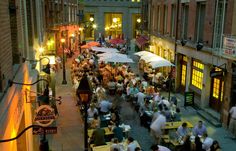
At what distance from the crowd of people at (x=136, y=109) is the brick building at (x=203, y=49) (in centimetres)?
207

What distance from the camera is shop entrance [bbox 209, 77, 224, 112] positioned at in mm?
16547

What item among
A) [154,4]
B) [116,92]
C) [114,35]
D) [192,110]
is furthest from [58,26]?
[114,35]

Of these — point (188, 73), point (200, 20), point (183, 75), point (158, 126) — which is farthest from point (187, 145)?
point (183, 75)

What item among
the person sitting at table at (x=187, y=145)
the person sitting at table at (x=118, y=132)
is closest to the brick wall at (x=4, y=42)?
the person sitting at table at (x=118, y=132)

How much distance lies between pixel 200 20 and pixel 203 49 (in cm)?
224

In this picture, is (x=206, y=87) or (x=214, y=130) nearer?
(x=214, y=130)

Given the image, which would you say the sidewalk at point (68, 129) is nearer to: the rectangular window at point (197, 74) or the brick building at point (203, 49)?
the brick building at point (203, 49)

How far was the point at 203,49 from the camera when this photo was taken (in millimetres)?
17781

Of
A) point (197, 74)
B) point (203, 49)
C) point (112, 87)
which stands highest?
point (203, 49)

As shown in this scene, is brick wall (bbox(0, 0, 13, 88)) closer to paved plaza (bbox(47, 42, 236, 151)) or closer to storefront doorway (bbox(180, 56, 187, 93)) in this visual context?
paved plaza (bbox(47, 42, 236, 151))


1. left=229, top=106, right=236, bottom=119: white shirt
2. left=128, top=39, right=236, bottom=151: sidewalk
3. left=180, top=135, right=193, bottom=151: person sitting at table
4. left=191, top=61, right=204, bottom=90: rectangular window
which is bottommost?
left=128, top=39, right=236, bottom=151: sidewalk

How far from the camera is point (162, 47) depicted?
2759 cm

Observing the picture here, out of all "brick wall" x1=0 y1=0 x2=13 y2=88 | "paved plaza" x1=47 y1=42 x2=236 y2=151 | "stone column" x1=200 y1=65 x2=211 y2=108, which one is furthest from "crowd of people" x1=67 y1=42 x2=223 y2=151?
"brick wall" x1=0 y1=0 x2=13 y2=88

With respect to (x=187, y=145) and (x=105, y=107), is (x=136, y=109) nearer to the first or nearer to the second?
(x=105, y=107)
